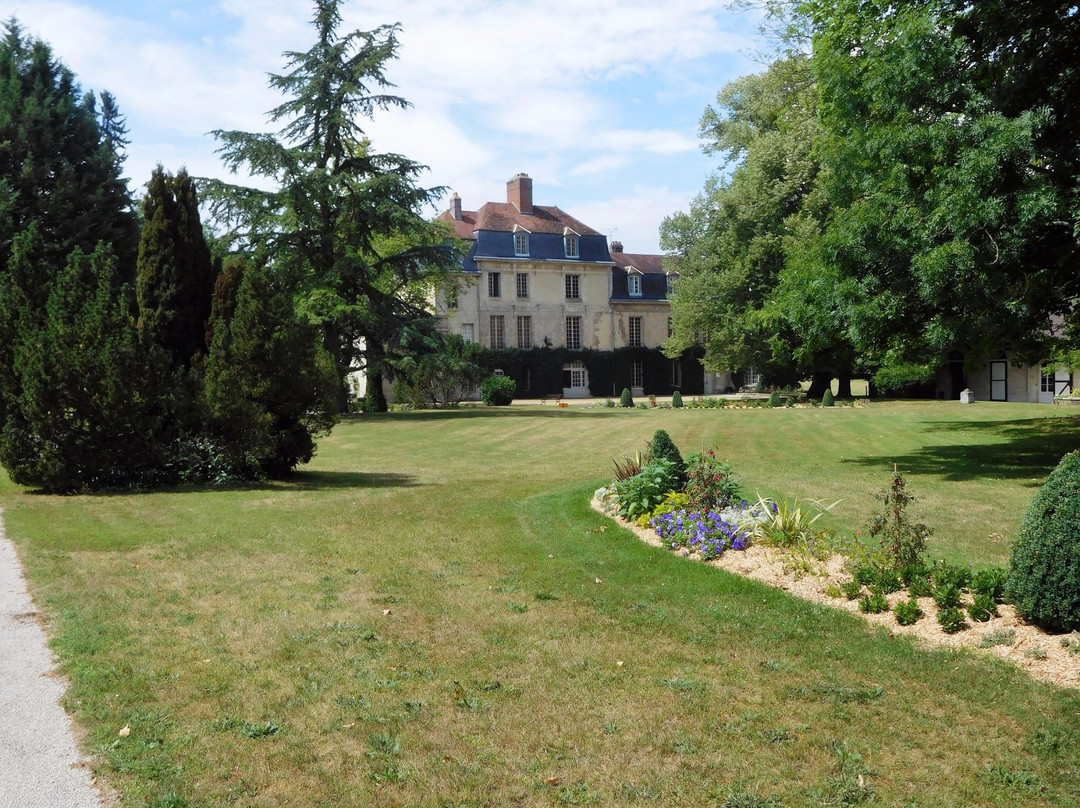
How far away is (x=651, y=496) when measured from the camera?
9797 mm

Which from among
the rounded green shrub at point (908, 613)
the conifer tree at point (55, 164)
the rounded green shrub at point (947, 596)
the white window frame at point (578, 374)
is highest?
the conifer tree at point (55, 164)

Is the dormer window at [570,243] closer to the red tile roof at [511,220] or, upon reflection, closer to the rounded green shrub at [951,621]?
the red tile roof at [511,220]

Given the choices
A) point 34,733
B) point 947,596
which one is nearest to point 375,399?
point 947,596

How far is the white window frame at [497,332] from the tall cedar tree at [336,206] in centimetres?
2099

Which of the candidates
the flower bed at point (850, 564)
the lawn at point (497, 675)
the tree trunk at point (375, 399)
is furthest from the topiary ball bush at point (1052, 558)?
the tree trunk at point (375, 399)

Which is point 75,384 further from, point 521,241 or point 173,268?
point 521,241

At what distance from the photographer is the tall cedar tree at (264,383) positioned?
43.4 ft

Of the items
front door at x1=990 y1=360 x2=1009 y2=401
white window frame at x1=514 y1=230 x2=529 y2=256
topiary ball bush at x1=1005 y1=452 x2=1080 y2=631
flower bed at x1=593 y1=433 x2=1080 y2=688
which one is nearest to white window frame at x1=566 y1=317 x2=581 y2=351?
white window frame at x1=514 y1=230 x2=529 y2=256

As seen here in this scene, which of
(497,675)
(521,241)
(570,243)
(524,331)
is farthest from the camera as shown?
(570,243)

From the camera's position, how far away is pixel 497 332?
54.2 metres

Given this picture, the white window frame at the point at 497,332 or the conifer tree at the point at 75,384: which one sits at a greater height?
the white window frame at the point at 497,332

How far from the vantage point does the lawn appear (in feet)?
12.5

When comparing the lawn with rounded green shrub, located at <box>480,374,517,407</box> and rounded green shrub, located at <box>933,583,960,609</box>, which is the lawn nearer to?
rounded green shrub, located at <box>933,583,960,609</box>

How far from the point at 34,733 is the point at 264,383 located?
933 centimetres
